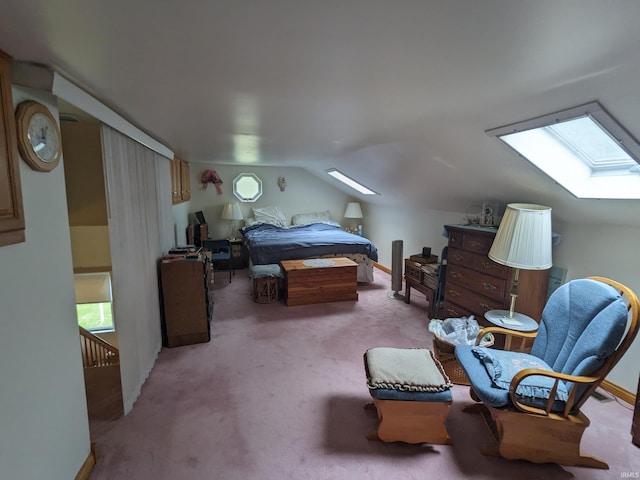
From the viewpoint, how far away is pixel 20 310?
1206mm

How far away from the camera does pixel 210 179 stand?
575cm

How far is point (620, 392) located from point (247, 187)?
5.76 m

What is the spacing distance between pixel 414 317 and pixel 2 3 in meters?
3.78

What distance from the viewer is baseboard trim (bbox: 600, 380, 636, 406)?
2.25 m

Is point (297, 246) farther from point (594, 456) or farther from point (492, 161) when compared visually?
point (594, 456)

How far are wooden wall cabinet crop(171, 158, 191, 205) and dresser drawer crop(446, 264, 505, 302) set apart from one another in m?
3.35

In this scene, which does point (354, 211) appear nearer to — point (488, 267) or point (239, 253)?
point (239, 253)

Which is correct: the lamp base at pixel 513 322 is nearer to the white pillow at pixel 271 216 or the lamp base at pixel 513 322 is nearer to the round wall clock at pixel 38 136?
the round wall clock at pixel 38 136

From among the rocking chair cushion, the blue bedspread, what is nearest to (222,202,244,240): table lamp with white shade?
the blue bedspread

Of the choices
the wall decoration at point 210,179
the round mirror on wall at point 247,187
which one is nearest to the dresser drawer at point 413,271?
the round mirror on wall at point 247,187

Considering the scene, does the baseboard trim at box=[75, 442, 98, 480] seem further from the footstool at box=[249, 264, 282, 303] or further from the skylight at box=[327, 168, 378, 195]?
the skylight at box=[327, 168, 378, 195]

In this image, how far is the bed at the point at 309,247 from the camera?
4441 mm

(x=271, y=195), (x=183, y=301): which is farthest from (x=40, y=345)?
(x=271, y=195)

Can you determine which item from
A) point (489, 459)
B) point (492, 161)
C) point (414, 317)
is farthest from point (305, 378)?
point (492, 161)
